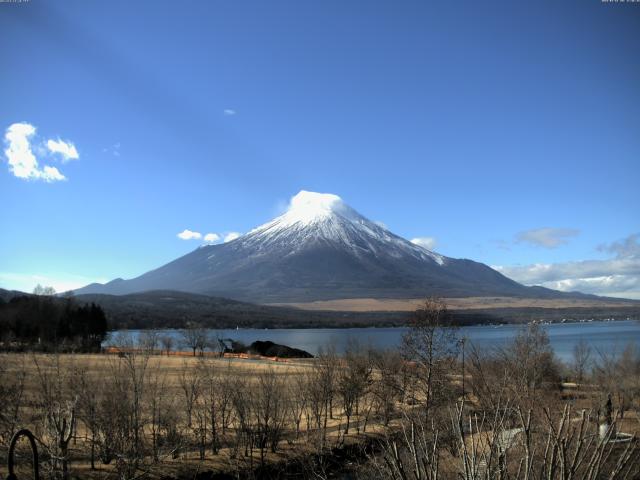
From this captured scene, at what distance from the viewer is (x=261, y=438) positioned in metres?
23.6

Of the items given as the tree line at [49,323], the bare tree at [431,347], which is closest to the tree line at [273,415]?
the bare tree at [431,347]

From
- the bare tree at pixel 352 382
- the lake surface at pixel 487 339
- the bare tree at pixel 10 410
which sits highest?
the bare tree at pixel 10 410

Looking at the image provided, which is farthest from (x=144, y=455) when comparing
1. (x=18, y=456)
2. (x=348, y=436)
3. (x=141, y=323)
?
(x=141, y=323)

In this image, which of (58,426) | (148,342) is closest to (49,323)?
(148,342)

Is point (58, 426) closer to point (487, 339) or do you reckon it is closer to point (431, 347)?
point (431, 347)

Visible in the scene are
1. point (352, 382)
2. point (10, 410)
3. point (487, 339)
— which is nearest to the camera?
point (10, 410)

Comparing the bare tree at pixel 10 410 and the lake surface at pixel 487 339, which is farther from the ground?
the bare tree at pixel 10 410

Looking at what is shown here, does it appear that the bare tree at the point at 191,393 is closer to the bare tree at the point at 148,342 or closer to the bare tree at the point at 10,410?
the bare tree at the point at 148,342

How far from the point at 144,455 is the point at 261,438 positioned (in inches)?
186

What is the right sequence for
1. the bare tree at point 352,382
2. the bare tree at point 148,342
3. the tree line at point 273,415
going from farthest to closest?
the bare tree at point 352,382 < the bare tree at point 148,342 < the tree line at point 273,415

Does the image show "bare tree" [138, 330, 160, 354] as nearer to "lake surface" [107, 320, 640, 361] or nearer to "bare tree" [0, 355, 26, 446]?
"bare tree" [0, 355, 26, 446]

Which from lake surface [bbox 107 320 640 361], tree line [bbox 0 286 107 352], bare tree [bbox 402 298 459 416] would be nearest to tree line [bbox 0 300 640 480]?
bare tree [bbox 402 298 459 416]

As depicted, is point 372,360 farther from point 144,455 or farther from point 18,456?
point 18,456

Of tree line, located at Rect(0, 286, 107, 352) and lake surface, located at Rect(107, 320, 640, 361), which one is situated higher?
tree line, located at Rect(0, 286, 107, 352)
